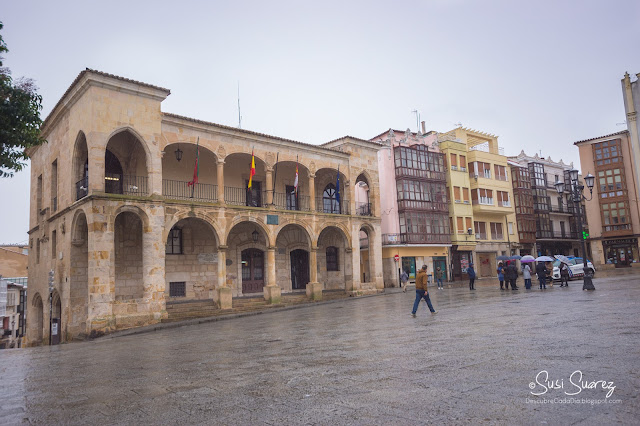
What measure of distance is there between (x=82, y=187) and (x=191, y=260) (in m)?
6.16

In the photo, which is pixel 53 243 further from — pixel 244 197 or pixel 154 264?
pixel 244 197

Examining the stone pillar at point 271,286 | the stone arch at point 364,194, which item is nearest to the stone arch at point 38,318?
the stone pillar at point 271,286

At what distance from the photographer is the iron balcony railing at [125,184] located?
20837 millimetres

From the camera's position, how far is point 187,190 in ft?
75.4

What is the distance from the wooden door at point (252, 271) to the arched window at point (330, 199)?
615 cm

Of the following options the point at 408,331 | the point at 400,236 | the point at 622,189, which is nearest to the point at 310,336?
the point at 408,331

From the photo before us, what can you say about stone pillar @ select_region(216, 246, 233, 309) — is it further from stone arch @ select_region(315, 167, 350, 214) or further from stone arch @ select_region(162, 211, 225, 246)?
stone arch @ select_region(315, 167, 350, 214)

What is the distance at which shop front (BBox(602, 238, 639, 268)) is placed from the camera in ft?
155

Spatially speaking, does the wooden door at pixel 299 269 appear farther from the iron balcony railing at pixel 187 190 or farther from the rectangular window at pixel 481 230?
the rectangular window at pixel 481 230

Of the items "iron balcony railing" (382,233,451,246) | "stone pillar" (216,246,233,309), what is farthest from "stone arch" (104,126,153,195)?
"iron balcony railing" (382,233,451,246)

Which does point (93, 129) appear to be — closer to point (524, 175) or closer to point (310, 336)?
point (310, 336)

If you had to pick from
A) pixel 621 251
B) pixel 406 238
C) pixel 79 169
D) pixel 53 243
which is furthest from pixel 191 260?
pixel 621 251

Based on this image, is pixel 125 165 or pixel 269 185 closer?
pixel 125 165

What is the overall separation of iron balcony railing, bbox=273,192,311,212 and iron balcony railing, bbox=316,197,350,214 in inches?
41.3
